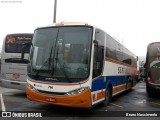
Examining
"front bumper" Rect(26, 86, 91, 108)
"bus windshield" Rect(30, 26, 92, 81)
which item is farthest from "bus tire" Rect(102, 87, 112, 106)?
"bus windshield" Rect(30, 26, 92, 81)

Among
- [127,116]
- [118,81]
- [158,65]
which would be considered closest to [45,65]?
[127,116]

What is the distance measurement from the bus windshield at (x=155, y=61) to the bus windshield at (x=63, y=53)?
731cm

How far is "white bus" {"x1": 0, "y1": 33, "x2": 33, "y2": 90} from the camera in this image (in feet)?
39.3

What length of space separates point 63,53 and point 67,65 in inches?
17.8

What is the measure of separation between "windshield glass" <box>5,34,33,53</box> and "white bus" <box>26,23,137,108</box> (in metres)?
3.65

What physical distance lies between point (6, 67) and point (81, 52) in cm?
575

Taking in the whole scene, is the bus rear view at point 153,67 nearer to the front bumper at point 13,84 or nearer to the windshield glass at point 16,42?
the windshield glass at point 16,42

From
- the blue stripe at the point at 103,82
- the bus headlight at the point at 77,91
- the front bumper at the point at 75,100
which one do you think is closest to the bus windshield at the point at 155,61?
the blue stripe at the point at 103,82

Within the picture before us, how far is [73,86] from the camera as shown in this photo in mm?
7723

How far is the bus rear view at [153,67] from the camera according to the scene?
1402 centimetres

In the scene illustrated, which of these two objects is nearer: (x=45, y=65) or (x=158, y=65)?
(x=45, y=65)

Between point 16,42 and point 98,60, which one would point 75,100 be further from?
point 16,42

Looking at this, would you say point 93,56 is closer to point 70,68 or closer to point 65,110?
point 70,68

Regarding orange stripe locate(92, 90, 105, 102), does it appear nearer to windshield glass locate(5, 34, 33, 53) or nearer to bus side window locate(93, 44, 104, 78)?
bus side window locate(93, 44, 104, 78)
